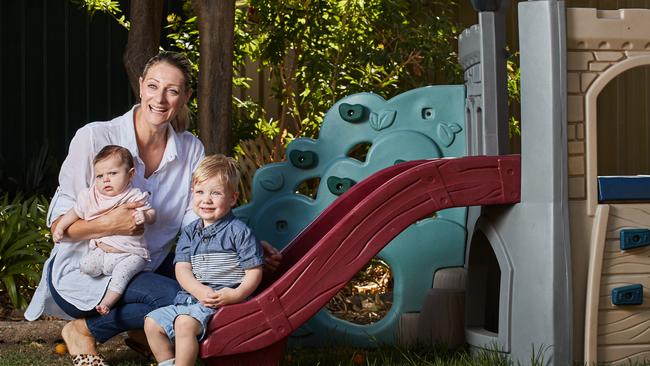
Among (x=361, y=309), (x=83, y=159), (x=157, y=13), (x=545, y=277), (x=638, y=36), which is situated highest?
(x=157, y=13)

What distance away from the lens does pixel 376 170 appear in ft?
17.4

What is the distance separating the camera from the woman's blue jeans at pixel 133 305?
13.5ft

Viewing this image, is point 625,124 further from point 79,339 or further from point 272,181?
point 79,339

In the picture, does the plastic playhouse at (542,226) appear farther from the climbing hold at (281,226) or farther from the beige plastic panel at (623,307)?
the climbing hold at (281,226)

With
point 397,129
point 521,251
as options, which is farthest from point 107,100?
point 521,251

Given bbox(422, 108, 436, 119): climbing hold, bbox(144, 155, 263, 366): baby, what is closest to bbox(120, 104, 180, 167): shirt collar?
bbox(144, 155, 263, 366): baby

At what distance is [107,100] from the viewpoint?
933 centimetres

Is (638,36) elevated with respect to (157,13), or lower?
lower

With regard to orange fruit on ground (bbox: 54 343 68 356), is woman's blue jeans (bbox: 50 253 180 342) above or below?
above

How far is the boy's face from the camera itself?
398 centimetres

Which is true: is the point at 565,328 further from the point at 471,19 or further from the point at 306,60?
the point at 471,19

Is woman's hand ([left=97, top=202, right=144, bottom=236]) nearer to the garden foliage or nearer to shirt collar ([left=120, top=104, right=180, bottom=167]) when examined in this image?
shirt collar ([left=120, top=104, right=180, bottom=167])

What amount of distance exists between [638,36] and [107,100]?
5969mm

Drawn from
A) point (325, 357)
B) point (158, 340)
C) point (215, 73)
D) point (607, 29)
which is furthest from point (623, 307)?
point (215, 73)
